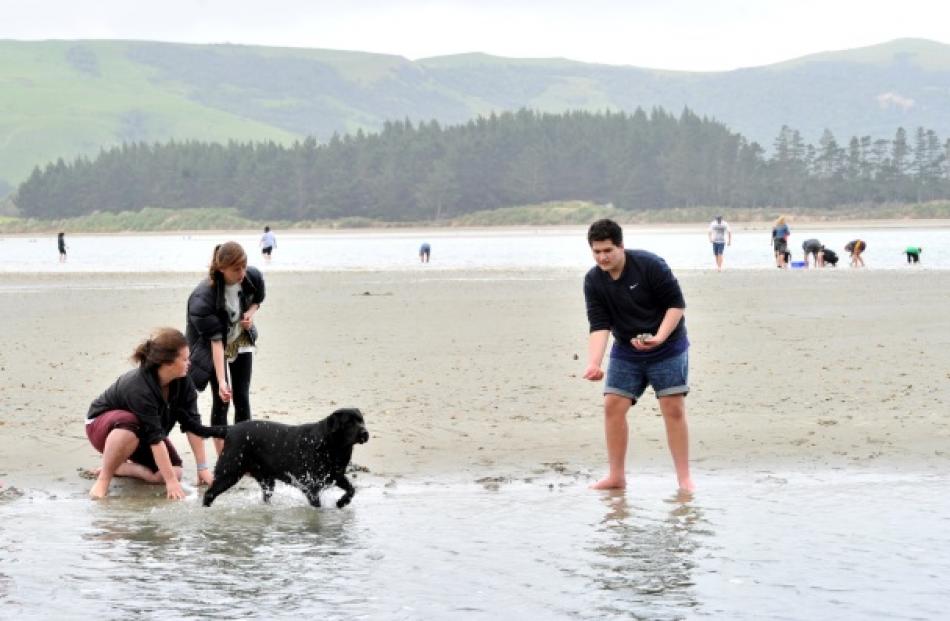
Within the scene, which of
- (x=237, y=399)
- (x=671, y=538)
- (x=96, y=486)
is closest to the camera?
(x=671, y=538)

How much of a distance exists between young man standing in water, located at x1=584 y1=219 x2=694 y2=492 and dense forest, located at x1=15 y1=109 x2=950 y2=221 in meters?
157

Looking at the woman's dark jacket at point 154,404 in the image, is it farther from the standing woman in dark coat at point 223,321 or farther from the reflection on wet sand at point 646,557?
the reflection on wet sand at point 646,557

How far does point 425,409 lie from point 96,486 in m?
3.52

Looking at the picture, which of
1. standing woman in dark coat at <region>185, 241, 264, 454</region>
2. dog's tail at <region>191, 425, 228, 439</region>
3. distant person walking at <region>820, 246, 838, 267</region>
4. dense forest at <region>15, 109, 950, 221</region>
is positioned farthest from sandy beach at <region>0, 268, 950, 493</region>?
dense forest at <region>15, 109, 950, 221</region>

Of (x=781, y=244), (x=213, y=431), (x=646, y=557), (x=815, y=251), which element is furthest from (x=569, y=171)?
(x=646, y=557)

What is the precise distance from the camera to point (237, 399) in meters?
9.34

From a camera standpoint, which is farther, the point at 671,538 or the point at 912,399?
Result: the point at 912,399

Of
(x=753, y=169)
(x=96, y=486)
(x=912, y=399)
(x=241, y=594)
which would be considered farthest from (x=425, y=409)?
(x=753, y=169)

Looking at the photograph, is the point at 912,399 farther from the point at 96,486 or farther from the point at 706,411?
the point at 96,486

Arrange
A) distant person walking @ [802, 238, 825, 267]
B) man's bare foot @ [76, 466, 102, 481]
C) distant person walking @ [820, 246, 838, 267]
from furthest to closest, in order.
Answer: distant person walking @ [802, 238, 825, 267]
distant person walking @ [820, 246, 838, 267]
man's bare foot @ [76, 466, 102, 481]

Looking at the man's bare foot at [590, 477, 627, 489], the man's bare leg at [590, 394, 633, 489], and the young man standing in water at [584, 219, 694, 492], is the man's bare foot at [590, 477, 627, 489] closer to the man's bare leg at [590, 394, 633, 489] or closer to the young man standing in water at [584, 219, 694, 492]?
the man's bare leg at [590, 394, 633, 489]

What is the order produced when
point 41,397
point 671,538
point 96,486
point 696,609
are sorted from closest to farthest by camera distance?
point 696,609
point 671,538
point 96,486
point 41,397

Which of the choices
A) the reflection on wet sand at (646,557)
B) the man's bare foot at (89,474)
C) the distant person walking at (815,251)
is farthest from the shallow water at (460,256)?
the reflection on wet sand at (646,557)

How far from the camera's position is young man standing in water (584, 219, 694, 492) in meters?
7.95
